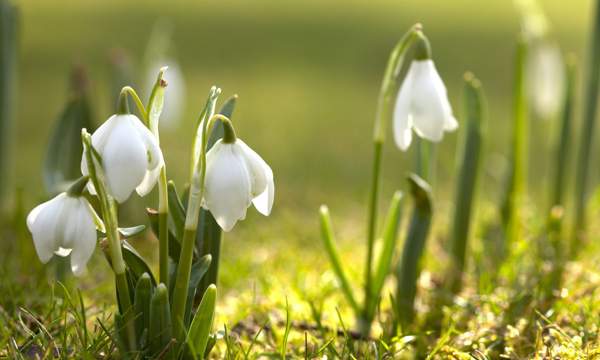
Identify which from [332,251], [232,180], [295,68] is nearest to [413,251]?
[332,251]

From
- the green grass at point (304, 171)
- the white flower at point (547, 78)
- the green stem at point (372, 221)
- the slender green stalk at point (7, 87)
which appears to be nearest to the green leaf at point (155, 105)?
the green grass at point (304, 171)

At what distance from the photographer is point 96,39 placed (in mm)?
4832

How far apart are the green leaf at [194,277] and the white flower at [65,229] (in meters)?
0.19

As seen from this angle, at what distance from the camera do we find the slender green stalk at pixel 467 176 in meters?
1.61

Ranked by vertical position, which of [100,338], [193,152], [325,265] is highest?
[193,152]

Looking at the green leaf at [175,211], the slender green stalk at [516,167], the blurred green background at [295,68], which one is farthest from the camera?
the blurred green background at [295,68]

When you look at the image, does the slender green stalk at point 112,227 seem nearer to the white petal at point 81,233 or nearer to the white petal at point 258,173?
the white petal at point 81,233

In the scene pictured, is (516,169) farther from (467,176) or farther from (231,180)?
(231,180)

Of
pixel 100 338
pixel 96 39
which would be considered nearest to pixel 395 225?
pixel 100 338

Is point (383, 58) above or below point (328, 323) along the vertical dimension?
above

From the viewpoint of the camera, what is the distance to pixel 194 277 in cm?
118

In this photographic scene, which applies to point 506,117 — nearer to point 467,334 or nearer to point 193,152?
point 467,334

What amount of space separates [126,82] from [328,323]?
874 millimetres

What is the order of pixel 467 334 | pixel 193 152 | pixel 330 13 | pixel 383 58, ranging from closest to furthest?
pixel 193 152
pixel 467 334
pixel 383 58
pixel 330 13
